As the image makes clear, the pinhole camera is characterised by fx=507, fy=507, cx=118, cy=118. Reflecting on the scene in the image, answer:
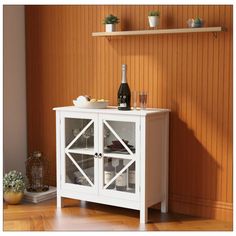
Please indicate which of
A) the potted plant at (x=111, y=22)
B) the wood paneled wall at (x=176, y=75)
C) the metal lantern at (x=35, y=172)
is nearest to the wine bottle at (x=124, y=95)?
the wood paneled wall at (x=176, y=75)

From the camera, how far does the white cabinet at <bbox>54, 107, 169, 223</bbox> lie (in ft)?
12.7

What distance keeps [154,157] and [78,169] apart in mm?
660

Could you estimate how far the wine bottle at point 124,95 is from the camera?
159 inches

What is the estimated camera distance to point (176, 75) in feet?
13.4

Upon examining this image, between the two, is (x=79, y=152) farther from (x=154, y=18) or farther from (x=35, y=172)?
(x=154, y=18)

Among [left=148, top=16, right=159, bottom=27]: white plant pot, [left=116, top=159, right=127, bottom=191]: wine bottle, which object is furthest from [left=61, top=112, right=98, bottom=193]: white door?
[left=148, top=16, right=159, bottom=27]: white plant pot

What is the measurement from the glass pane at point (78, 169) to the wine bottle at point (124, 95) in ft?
1.62

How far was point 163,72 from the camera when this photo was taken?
13.6 ft

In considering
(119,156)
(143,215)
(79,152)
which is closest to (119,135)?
(119,156)

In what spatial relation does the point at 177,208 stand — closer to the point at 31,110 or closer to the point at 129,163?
the point at 129,163

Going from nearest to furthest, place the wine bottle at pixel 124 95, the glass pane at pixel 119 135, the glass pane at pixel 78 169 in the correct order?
the glass pane at pixel 119 135 < the wine bottle at pixel 124 95 < the glass pane at pixel 78 169

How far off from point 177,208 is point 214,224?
0.40 meters

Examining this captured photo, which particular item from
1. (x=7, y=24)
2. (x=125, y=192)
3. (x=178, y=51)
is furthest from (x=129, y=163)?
(x=7, y=24)

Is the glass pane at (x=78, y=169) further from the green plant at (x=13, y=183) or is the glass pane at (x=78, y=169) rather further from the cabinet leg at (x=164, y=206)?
the cabinet leg at (x=164, y=206)
